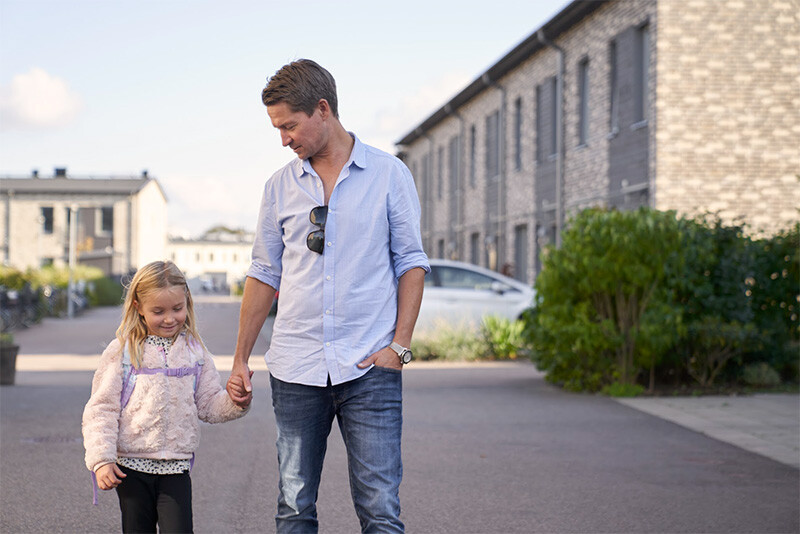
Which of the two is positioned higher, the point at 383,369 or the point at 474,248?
the point at 474,248

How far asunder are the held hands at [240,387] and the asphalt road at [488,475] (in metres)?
1.93

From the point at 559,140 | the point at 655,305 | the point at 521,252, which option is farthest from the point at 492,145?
the point at 655,305

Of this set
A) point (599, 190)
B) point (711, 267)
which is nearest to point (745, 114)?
point (599, 190)

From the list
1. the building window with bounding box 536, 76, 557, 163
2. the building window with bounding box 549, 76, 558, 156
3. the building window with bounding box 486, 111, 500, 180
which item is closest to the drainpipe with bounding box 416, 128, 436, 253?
the building window with bounding box 486, 111, 500, 180

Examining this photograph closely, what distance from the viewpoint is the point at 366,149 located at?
3797mm

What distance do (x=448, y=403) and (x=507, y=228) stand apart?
19491 mm

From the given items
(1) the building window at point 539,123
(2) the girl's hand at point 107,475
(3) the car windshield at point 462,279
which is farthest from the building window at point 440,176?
(2) the girl's hand at point 107,475

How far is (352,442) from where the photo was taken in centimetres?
361

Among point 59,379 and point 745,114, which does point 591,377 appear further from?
point 745,114

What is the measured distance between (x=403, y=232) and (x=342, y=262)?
0.25 metres

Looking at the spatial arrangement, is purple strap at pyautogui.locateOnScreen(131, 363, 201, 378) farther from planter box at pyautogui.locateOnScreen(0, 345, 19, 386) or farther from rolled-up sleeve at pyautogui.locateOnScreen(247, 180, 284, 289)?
planter box at pyautogui.locateOnScreen(0, 345, 19, 386)

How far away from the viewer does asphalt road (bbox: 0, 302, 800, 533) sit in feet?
18.7

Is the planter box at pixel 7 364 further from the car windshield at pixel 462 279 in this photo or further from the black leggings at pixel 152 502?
the black leggings at pixel 152 502

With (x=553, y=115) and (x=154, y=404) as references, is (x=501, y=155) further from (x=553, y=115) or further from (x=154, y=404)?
(x=154, y=404)
